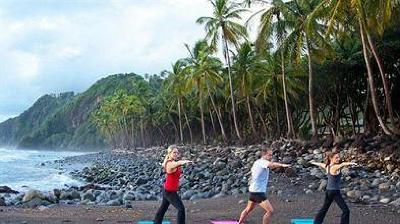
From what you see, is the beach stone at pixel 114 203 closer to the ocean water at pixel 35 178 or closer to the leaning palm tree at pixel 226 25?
the ocean water at pixel 35 178

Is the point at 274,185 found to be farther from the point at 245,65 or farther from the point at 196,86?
the point at 196,86

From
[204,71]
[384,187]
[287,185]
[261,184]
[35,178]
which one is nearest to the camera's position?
[261,184]

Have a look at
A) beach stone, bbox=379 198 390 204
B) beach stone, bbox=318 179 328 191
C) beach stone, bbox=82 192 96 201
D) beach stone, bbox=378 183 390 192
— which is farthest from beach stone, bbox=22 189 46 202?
beach stone, bbox=378 183 390 192

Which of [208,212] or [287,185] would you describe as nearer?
[208,212]

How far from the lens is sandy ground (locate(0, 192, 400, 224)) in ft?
43.8

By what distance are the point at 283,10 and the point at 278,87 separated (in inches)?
535

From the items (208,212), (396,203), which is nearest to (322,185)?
(396,203)

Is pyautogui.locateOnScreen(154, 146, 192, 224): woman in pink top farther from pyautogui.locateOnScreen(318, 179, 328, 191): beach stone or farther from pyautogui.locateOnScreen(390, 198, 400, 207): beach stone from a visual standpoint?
pyautogui.locateOnScreen(318, 179, 328, 191): beach stone

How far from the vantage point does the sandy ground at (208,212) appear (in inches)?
525

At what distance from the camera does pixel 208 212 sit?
15062 millimetres

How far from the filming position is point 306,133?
165 ft

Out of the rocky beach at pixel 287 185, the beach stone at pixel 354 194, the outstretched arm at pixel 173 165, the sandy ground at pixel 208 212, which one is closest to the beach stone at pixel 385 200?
the rocky beach at pixel 287 185

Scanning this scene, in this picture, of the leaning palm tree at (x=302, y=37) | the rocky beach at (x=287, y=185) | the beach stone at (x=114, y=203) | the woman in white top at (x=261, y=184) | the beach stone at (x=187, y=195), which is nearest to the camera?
the woman in white top at (x=261, y=184)

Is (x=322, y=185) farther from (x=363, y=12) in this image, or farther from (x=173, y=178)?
(x=173, y=178)
